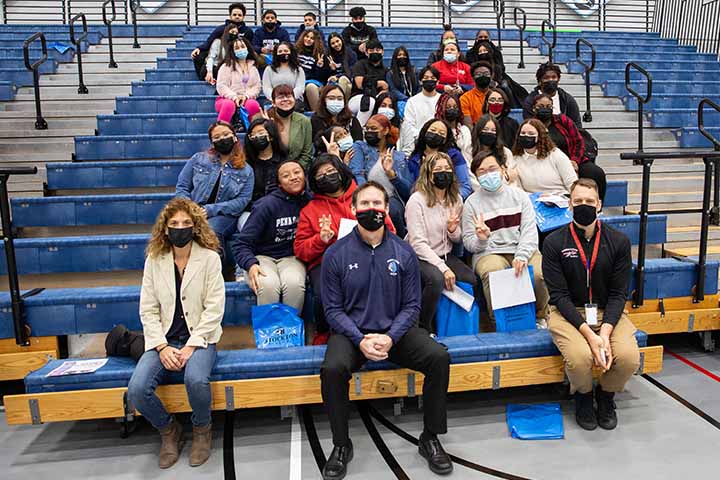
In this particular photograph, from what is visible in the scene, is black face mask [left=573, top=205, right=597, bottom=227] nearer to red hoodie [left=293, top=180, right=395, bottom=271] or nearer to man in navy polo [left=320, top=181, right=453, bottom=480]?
man in navy polo [left=320, top=181, right=453, bottom=480]

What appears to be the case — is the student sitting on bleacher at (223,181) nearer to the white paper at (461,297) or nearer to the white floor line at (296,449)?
the white floor line at (296,449)

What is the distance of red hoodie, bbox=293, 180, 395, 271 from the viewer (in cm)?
341

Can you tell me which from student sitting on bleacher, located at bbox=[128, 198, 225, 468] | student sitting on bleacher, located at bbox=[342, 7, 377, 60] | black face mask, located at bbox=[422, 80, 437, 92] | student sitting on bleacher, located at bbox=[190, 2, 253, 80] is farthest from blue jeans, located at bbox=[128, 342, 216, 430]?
student sitting on bleacher, located at bbox=[342, 7, 377, 60]

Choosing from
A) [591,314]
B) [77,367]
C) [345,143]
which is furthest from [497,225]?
[77,367]

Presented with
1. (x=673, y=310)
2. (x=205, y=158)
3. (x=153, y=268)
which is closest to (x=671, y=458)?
(x=673, y=310)

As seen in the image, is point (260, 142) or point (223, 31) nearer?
point (260, 142)

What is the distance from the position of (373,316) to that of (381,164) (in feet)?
4.75

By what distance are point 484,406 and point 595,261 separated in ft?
3.25

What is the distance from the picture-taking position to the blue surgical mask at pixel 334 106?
4.73 meters

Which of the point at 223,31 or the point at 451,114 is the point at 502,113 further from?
the point at 223,31

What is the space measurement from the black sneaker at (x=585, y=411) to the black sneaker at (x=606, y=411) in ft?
0.11

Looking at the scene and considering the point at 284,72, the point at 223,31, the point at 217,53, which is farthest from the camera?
the point at 217,53

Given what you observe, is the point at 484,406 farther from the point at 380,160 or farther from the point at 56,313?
the point at 56,313

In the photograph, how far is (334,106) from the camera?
4738 millimetres
